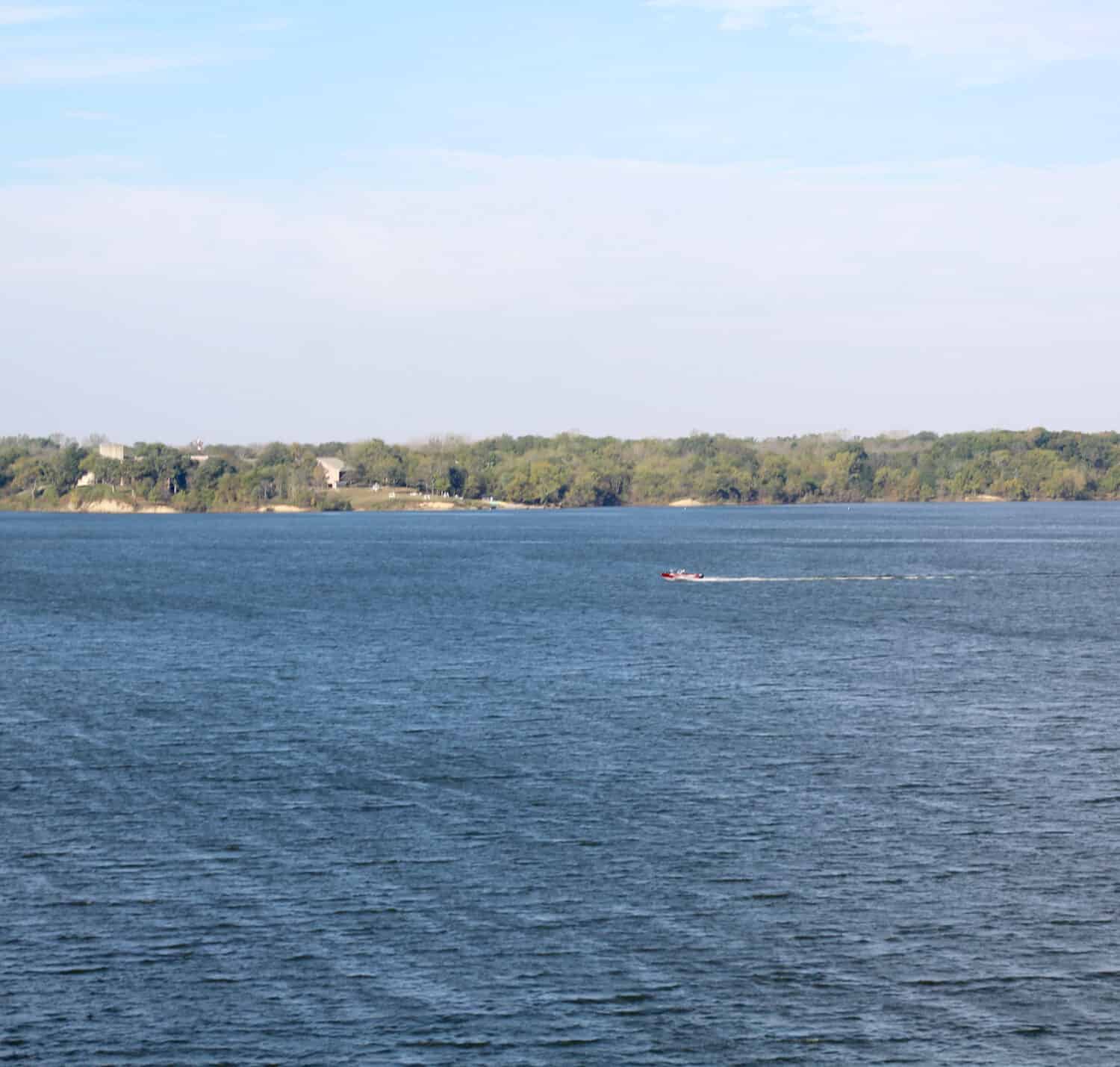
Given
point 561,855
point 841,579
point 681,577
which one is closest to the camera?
point 561,855

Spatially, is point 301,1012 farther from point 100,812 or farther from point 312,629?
point 312,629

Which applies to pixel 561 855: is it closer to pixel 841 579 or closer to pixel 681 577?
pixel 681 577

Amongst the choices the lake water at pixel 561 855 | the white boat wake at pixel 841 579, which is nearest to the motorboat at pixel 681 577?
the white boat wake at pixel 841 579

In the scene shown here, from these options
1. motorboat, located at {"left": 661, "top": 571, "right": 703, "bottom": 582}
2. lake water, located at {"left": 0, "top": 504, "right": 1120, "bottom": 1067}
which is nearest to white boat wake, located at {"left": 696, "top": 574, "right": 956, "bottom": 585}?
motorboat, located at {"left": 661, "top": 571, "right": 703, "bottom": 582}

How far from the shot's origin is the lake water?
2894cm

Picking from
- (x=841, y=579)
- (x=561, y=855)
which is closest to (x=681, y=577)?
(x=841, y=579)

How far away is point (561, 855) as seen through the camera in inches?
1572

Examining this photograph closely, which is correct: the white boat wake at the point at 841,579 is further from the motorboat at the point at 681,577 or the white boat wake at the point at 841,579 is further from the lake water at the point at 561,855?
the lake water at the point at 561,855

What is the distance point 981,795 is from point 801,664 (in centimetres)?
3187

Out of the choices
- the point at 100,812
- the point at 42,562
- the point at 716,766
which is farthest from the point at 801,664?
the point at 42,562

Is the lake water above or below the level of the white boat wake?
below

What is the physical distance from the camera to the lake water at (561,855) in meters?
28.9

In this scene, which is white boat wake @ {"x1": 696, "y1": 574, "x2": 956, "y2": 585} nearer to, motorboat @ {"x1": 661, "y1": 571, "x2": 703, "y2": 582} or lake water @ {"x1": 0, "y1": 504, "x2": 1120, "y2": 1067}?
motorboat @ {"x1": 661, "y1": 571, "x2": 703, "y2": 582}

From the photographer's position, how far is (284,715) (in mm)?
62062
